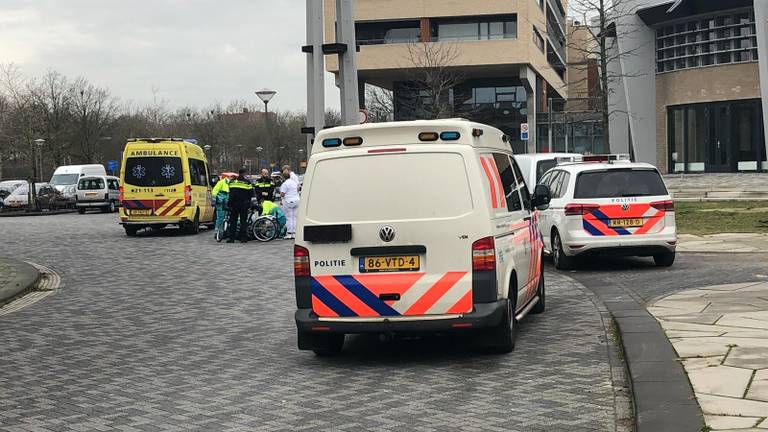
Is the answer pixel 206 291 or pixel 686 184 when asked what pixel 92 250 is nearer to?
pixel 206 291

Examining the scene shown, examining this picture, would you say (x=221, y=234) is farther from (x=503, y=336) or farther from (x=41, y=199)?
(x=41, y=199)

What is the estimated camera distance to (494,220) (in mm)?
8031

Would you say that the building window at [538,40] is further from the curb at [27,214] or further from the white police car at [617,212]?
the white police car at [617,212]

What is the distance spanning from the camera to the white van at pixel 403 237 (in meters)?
7.88

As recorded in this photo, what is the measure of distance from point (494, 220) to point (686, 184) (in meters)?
35.3

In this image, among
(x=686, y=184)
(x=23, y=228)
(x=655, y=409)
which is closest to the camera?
(x=655, y=409)

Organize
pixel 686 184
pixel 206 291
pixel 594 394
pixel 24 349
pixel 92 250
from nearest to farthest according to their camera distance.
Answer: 1. pixel 594 394
2. pixel 24 349
3. pixel 206 291
4. pixel 92 250
5. pixel 686 184

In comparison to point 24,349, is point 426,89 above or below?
above

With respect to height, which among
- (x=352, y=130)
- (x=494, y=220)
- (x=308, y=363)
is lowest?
(x=308, y=363)

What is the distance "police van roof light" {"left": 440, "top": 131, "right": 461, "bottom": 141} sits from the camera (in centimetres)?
814

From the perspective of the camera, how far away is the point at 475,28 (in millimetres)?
56656

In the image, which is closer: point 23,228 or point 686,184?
point 23,228

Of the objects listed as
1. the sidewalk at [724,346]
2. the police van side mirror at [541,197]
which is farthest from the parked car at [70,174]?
the sidewalk at [724,346]

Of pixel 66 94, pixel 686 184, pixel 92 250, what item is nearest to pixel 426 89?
pixel 686 184
